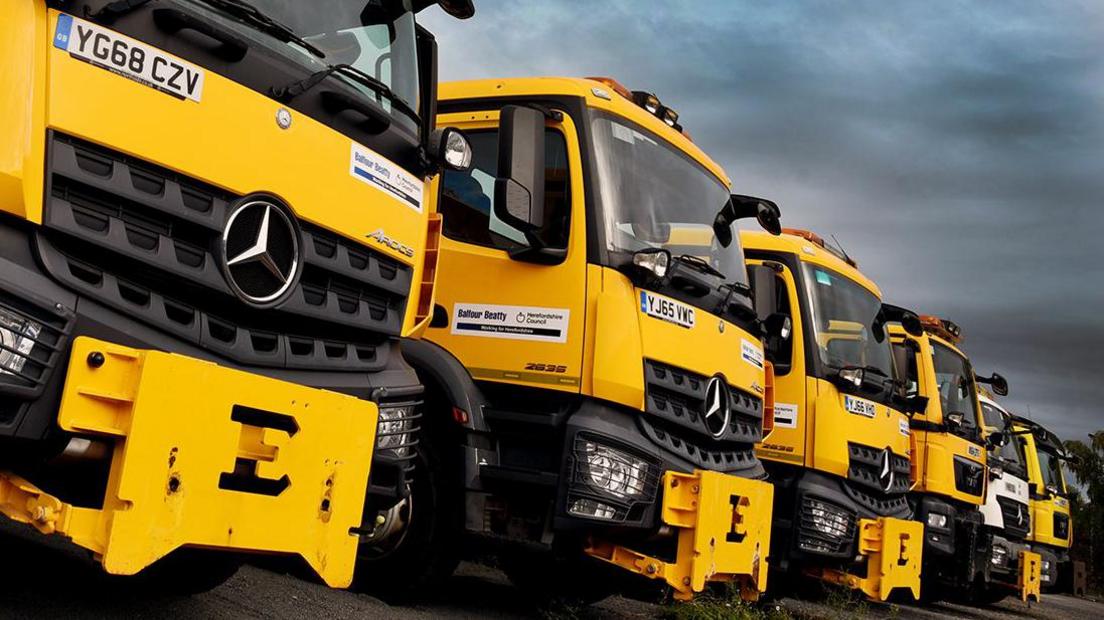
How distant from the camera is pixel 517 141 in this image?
5125mm

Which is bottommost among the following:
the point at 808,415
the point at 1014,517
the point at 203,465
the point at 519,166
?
the point at 203,465

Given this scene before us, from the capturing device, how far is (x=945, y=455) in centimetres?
1085

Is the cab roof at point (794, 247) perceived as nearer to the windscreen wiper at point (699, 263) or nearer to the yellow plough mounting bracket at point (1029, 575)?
the windscreen wiper at point (699, 263)

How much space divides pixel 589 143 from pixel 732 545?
7.59ft

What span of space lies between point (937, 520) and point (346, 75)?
28.3 ft

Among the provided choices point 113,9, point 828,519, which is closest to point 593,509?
point 113,9

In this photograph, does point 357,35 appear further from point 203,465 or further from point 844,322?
point 844,322

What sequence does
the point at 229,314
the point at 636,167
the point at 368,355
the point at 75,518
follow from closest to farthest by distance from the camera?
the point at 75,518
the point at 229,314
the point at 368,355
the point at 636,167

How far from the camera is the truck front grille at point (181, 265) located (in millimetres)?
3008

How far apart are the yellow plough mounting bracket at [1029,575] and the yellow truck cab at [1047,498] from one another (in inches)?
43.3

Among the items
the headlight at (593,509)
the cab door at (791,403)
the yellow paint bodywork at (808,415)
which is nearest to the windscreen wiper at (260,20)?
the headlight at (593,509)

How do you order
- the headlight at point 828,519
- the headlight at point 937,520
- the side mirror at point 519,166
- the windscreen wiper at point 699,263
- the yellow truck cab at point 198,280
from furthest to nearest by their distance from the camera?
1. the headlight at point 937,520
2. the headlight at point 828,519
3. the windscreen wiper at point 699,263
4. the side mirror at point 519,166
5. the yellow truck cab at point 198,280

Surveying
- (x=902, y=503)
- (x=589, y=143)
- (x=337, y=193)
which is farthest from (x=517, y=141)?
(x=902, y=503)

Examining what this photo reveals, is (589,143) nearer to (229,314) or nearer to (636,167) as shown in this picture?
(636,167)
